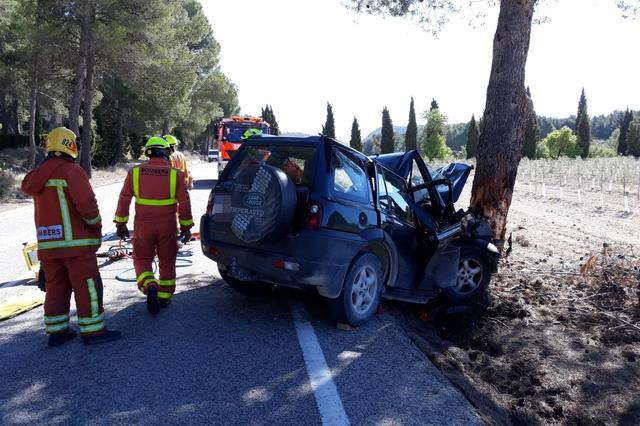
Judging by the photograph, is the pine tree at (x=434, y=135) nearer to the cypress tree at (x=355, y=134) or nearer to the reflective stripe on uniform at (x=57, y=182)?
the cypress tree at (x=355, y=134)

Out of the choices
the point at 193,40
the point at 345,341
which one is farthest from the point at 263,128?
the point at 345,341

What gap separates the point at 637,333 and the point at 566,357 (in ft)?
3.36

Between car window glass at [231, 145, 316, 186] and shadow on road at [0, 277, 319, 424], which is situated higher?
car window glass at [231, 145, 316, 186]

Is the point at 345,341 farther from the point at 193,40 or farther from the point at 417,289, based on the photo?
the point at 193,40

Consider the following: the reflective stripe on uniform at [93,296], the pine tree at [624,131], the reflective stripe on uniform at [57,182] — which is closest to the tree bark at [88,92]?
the reflective stripe on uniform at [57,182]

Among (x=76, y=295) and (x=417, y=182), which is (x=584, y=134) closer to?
(x=417, y=182)

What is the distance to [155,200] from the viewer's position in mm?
5512

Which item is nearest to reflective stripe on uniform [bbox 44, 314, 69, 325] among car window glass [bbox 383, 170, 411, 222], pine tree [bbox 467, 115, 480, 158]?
car window glass [bbox 383, 170, 411, 222]

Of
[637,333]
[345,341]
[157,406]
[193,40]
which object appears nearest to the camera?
[157,406]

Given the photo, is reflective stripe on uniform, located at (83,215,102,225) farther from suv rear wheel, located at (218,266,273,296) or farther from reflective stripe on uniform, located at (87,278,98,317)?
suv rear wheel, located at (218,266,273,296)

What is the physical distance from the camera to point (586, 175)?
107 ft

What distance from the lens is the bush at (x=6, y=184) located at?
56.9ft

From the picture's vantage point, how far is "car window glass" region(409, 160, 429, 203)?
6750 millimetres

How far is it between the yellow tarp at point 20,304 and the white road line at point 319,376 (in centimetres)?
273
